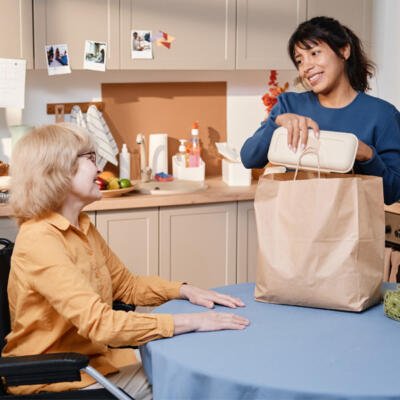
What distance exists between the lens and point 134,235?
3223 millimetres

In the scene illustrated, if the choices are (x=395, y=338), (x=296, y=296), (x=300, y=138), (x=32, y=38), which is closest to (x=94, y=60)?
(x=32, y=38)

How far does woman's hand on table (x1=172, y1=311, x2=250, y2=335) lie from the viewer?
4.85 ft

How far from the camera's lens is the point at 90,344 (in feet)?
5.60

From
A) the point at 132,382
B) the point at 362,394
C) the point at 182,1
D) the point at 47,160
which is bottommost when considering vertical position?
the point at 132,382

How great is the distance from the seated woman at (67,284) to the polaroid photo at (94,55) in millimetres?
1623

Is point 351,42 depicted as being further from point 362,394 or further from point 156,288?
point 362,394

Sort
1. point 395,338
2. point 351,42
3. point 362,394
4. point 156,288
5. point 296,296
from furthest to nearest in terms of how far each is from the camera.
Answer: point 351,42, point 156,288, point 296,296, point 395,338, point 362,394

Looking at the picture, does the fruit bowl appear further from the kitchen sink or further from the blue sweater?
the blue sweater

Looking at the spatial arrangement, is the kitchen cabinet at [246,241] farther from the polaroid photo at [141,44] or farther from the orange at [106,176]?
the polaroid photo at [141,44]

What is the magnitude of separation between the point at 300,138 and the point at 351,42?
0.56 meters

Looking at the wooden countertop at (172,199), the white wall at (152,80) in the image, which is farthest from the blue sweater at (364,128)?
the white wall at (152,80)

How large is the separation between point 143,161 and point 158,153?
0.15 meters

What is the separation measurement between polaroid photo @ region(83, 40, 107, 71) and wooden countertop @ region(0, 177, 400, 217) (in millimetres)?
667

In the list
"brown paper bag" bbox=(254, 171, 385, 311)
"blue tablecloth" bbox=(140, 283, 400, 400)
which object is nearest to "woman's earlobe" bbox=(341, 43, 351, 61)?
"brown paper bag" bbox=(254, 171, 385, 311)
